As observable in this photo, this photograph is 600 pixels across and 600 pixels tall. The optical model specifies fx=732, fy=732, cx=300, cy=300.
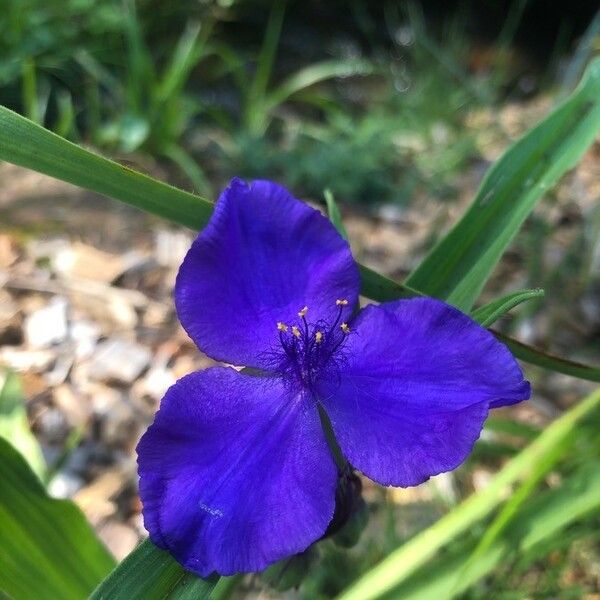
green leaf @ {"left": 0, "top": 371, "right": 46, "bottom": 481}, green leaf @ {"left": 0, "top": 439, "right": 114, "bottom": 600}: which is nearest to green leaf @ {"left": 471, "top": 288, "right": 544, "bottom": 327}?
green leaf @ {"left": 0, "top": 439, "right": 114, "bottom": 600}

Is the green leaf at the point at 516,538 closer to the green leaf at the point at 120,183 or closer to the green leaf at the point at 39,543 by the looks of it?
the green leaf at the point at 120,183

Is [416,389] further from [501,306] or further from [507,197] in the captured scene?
[507,197]

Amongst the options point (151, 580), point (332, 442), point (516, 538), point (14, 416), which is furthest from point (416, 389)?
point (14, 416)

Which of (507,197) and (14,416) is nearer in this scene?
(507,197)

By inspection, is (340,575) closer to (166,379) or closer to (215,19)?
(166,379)

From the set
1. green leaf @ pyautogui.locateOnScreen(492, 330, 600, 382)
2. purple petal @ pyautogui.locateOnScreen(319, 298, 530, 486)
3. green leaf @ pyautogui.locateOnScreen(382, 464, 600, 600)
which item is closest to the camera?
purple petal @ pyautogui.locateOnScreen(319, 298, 530, 486)

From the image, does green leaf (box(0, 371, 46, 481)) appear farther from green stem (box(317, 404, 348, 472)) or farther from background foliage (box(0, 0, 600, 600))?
green stem (box(317, 404, 348, 472))

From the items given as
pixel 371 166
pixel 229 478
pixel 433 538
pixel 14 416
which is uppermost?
pixel 229 478
